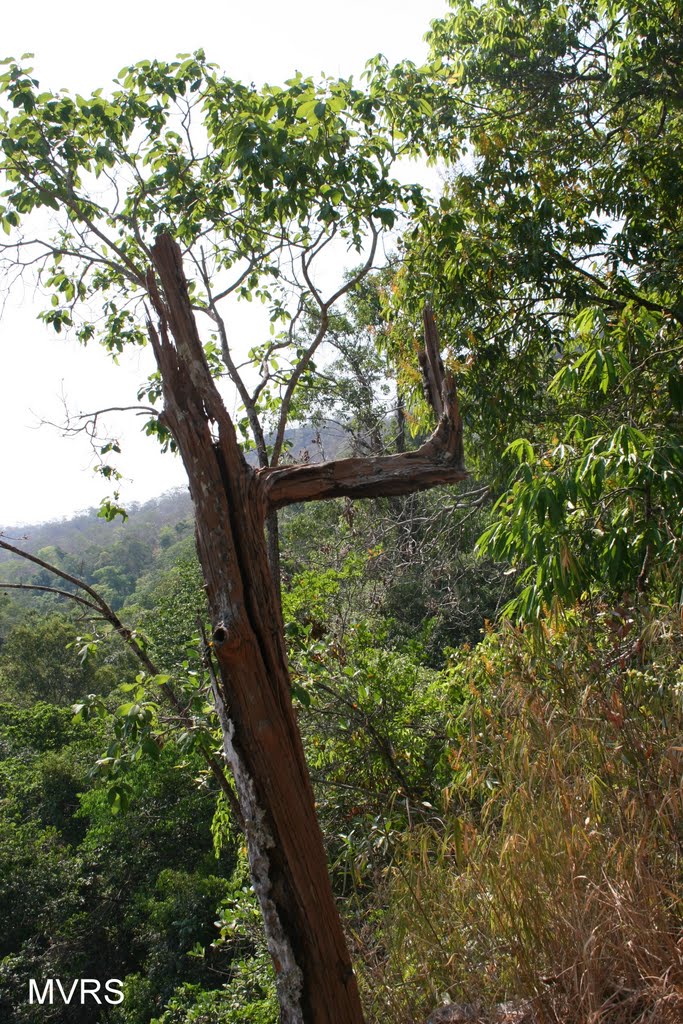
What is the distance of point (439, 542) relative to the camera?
5555 millimetres

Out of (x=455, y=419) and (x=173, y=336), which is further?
(x=455, y=419)

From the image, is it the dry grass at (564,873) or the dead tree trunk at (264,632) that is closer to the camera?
the dead tree trunk at (264,632)

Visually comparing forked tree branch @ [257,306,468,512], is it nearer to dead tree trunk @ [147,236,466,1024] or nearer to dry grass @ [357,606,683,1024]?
dead tree trunk @ [147,236,466,1024]

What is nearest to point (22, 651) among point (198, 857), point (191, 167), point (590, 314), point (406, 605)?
point (198, 857)

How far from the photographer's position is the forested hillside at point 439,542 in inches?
68.6

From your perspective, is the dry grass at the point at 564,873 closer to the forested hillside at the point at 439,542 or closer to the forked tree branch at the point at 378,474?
the forested hillside at the point at 439,542

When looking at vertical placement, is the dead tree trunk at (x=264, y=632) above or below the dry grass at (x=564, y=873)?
above

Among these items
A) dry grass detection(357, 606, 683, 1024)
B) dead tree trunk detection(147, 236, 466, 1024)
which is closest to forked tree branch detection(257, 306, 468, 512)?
dead tree trunk detection(147, 236, 466, 1024)

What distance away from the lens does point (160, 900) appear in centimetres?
942

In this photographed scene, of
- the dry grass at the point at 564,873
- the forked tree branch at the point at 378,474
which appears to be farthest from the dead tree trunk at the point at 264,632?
the dry grass at the point at 564,873

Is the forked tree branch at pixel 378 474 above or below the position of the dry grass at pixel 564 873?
above

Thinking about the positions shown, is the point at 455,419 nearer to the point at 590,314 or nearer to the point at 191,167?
the point at 590,314

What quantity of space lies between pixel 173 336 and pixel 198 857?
951 centimetres

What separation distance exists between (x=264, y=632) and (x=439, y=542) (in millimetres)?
3943
